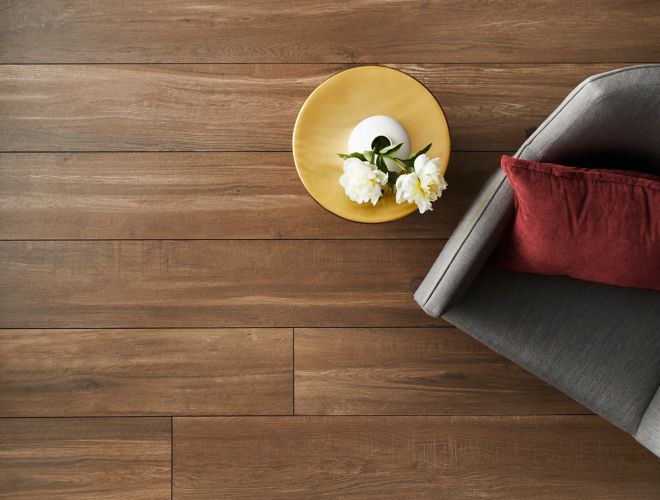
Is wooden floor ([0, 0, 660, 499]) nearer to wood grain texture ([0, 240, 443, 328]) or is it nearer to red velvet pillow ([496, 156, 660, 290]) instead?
wood grain texture ([0, 240, 443, 328])

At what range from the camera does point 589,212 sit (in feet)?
3.57

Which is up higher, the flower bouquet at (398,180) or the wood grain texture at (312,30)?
the wood grain texture at (312,30)

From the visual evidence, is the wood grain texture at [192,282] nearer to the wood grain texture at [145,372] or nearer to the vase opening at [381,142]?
the wood grain texture at [145,372]

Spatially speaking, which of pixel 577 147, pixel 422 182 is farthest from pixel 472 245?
pixel 577 147

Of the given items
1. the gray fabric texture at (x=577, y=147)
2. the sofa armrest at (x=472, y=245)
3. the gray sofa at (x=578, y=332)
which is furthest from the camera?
the gray sofa at (x=578, y=332)

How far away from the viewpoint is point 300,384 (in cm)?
158

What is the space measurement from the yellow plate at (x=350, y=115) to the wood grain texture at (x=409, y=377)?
1.56 ft

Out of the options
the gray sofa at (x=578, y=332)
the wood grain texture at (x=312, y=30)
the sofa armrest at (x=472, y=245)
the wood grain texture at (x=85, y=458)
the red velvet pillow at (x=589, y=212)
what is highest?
the wood grain texture at (x=312, y=30)

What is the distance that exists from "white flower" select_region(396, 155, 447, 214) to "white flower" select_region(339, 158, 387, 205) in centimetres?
4

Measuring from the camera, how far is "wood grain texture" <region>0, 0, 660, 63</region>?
5.19ft

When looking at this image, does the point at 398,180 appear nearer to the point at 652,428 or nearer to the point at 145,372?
the point at 652,428

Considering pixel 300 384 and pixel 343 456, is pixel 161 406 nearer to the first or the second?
pixel 300 384

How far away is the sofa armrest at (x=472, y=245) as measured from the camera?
1.17 meters

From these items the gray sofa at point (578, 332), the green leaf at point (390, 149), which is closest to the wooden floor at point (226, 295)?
the gray sofa at point (578, 332)
